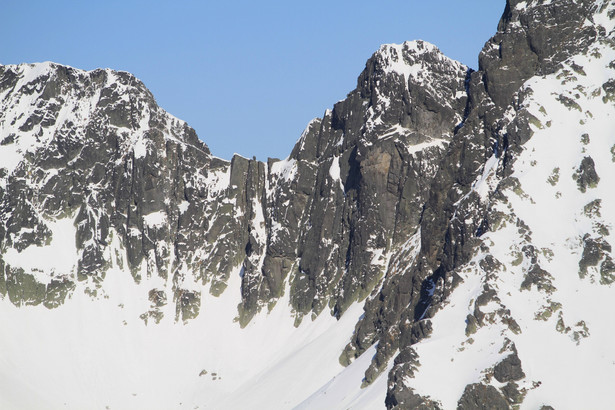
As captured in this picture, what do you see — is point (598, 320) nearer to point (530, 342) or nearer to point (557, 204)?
point (530, 342)

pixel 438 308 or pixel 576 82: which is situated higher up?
pixel 576 82

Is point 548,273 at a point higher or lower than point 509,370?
higher

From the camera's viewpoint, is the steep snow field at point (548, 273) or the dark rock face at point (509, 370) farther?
the steep snow field at point (548, 273)

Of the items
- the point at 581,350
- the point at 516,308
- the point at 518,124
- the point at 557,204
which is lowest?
the point at 581,350

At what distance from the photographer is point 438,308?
16362cm

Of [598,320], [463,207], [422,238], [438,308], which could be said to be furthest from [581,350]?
[422,238]

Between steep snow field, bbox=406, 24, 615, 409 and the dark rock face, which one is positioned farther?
steep snow field, bbox=406, 24, 615, 409

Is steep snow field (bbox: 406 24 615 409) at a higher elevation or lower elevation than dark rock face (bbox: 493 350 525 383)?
higher

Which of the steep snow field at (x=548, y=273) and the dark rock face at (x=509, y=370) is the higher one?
the steep snow field at (x=548, y=273)

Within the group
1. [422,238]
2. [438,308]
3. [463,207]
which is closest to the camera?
[438,308]

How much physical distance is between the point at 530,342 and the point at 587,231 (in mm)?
22472

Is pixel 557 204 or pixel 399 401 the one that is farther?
pixel 557 204

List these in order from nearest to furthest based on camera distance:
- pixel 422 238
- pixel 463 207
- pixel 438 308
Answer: pixel 438 308
pixel 463 207
pixel 422 238

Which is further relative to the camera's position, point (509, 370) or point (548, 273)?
point (548, 273)
